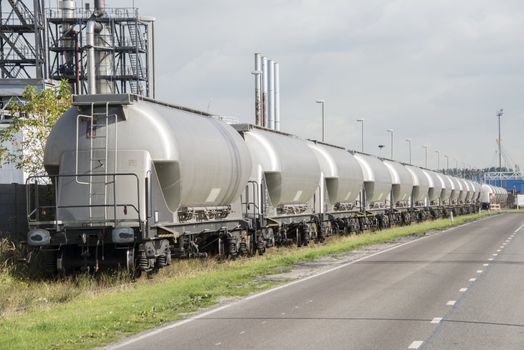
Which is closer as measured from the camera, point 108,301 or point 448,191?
point 108,301

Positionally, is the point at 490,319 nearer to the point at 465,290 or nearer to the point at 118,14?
the point at 465,290

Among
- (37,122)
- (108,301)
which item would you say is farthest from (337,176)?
(108,301)

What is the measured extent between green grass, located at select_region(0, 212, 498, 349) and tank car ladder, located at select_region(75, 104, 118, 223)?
1.63 m

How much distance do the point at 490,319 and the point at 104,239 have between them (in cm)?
887

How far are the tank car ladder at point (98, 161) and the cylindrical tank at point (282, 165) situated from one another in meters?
8.96

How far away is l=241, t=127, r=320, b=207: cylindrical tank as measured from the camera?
28.2 meters

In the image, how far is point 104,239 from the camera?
18578mm

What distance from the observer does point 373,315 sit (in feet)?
44.1

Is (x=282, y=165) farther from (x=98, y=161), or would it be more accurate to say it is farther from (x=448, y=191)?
(x=448, y=191)

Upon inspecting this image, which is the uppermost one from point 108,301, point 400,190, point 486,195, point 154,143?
point 154,143

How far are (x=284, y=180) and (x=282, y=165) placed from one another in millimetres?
588

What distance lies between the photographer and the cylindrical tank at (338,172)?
36.8 meters

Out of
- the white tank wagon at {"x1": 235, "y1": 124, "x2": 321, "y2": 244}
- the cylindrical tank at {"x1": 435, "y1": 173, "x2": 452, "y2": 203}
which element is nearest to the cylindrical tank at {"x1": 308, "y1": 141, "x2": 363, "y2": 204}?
the white tank wagon at {"x1": 235, "y1": 124, "x2": 321, "y2": 244}

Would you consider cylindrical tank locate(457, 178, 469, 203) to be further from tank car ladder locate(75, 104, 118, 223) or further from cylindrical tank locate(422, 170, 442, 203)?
tank car ladder locate(75, 104, 118, 223)
